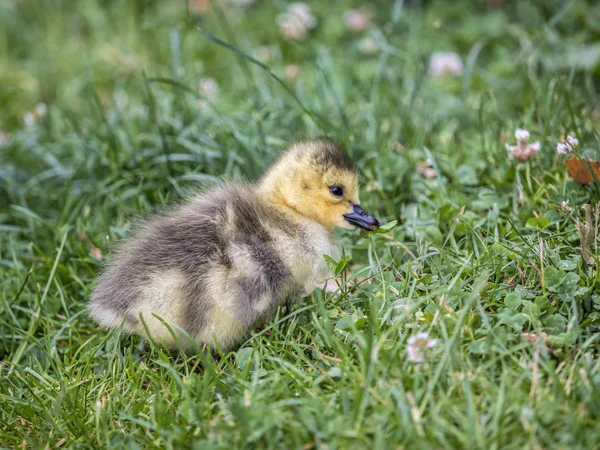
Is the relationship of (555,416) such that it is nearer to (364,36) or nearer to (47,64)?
(364,36)

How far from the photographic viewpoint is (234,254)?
259 cm

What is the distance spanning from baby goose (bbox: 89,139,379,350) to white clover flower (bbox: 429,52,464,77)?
236cm

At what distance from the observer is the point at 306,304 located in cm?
277

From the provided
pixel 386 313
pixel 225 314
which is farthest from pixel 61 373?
pixel 386 313

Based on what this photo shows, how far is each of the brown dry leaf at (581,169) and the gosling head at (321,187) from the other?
913mm

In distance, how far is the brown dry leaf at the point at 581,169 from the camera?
2936 millimetres

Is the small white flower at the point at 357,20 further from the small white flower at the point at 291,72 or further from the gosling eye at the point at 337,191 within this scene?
the gosling eye at the point at 337,191

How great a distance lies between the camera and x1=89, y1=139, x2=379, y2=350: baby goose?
2564 millimetres

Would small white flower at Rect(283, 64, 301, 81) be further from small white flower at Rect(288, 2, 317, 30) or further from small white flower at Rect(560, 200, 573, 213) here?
small white flower at Rect(560, 200, 573, 213)

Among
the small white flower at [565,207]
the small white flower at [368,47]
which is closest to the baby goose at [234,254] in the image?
the small white flower at [565,207]

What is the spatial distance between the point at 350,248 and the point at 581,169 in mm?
1052

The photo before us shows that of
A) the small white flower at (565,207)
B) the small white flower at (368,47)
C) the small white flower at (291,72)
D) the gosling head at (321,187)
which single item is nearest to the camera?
the gosling head at (321,187)

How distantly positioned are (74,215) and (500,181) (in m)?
2.13

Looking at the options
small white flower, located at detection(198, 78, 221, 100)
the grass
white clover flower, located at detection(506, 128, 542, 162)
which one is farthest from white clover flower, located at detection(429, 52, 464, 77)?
white clover flower, located at detection(506, 128, 542, 162)
